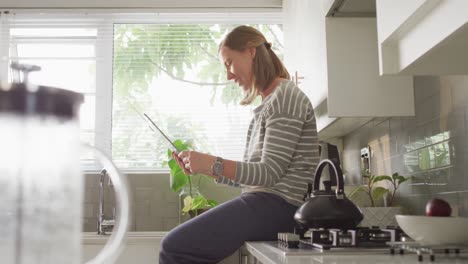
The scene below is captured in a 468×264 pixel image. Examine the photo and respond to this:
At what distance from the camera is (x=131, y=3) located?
380 centimetres

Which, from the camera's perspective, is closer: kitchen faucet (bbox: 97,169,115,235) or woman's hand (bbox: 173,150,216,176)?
woman's hand (bbox: 173,150,216,176)

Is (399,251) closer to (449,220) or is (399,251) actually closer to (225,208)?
(449,220)

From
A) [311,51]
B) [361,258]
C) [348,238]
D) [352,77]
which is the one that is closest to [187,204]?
[311,51]

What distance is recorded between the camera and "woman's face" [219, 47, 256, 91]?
2111 millimetres

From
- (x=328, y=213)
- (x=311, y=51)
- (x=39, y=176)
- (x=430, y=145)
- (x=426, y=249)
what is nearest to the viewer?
(x=39, y=176)

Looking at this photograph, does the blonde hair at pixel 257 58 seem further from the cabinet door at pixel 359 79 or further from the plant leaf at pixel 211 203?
the plant leaf at pixel 211 203

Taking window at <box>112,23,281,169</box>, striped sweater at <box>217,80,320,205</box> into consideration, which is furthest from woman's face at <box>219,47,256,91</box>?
window at <box>112,23,281,169</box>

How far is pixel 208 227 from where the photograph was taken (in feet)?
6.02

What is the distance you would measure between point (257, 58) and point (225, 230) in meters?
0.61

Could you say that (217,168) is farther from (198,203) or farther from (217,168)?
(198,203)

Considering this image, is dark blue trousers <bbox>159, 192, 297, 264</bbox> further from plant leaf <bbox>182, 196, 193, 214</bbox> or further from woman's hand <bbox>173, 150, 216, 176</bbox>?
plant leaf <bbox>182, 196, 193, 214</bbox>

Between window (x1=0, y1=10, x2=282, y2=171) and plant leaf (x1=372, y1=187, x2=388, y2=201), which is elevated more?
window (x1=0, y1=10, x2=282, y2=171)

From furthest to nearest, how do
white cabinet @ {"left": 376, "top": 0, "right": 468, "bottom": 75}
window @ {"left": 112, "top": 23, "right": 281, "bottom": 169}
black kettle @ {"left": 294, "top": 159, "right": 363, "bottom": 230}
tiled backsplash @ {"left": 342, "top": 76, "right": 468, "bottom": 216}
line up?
window @ {"left": 112, "top": 23, "right": 281, "bottom": 169}, tiled backsplash @ {"left": 342, "top": 76, "right": 468, "bottom": 216}, black kettle @ {"left": 294, "top": 159, "right": 363, "bottom": 230}, white cabinet @ {"left": 376, "top": 0, "right": 468, "bottom": 75}

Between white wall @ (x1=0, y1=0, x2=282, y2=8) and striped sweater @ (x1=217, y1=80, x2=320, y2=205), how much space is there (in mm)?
1953
